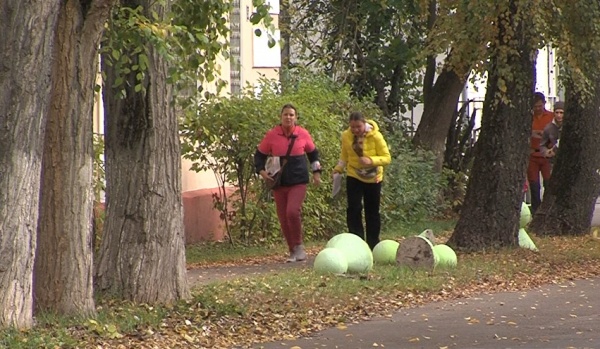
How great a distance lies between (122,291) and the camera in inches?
436

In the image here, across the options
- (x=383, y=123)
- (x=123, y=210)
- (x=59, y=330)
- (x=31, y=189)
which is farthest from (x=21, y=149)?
(x=383, y=123)

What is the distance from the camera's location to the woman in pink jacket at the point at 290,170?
53.2 feet

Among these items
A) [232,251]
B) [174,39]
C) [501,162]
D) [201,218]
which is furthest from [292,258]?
[174,39]

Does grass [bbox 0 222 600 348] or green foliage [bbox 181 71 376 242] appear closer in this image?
grass [bbox 0 222 600 348]

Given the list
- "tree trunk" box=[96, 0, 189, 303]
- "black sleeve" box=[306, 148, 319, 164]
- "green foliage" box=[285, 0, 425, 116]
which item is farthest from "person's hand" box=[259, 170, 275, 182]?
"green foliage" box=[285, 0, 425, 116]

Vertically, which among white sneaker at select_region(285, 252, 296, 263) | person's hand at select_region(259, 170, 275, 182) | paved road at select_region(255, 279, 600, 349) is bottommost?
paved road at select_region(255, 279, 600, 349)

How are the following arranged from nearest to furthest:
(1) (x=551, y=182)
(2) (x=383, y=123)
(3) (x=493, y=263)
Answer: (3) (x=493, y=263) → (1) (x=551, y=182) → (2) (x=383, y=123)

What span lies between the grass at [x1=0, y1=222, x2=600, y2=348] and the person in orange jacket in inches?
146

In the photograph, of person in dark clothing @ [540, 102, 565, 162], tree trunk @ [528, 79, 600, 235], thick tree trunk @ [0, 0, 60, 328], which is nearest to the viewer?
thick tree trunk @ [0, 0, 60, 328]

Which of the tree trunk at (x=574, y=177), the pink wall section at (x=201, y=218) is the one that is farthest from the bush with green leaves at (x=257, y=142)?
the tree trunk at (x=574, y=177)

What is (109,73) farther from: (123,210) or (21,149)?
(21,149)

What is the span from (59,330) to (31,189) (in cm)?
98

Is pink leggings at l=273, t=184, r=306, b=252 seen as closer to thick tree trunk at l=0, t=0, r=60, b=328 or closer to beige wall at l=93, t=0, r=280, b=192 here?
beige wall at l=93, t=0, r=280, b=192

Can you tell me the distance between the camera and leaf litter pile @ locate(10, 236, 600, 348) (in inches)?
394
